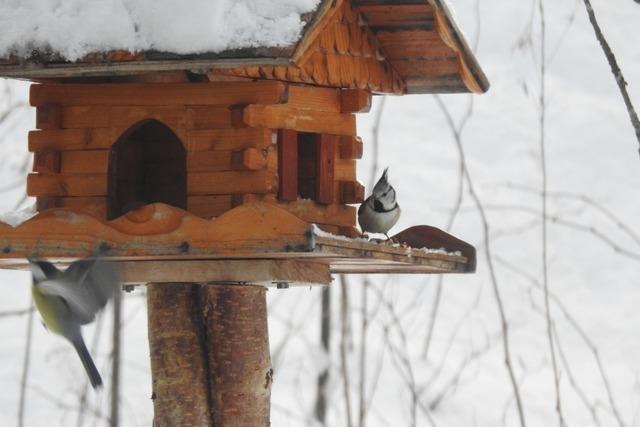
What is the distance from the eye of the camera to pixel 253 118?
3.23m

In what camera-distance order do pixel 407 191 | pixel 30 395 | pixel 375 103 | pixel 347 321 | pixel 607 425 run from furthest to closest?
pixel 375 103 < pixel 407 191 < pixel 607 425 < pixel 30 395 < pixel 347 321

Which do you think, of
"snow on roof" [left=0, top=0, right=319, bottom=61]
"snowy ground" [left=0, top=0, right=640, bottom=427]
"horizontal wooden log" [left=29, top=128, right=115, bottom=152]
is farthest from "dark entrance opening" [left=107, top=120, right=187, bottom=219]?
"snowy ground" [left=0, top=0, right=640, bottom=427]

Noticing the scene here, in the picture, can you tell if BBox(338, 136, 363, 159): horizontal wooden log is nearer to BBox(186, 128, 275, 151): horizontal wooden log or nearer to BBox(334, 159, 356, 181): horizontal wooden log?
BBox(334, 159, 356, 181): horizontal wooden log

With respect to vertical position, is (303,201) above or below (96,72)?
below

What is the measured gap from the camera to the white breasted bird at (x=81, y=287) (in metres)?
2.97

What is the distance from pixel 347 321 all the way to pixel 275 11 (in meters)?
2.18

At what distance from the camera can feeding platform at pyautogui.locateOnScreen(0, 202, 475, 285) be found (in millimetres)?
2895

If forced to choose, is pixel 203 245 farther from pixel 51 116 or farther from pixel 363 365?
pixel 363 365

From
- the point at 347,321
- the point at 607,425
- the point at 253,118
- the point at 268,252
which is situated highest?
the point at 253,118

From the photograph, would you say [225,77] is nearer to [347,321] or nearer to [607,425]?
[347,321]

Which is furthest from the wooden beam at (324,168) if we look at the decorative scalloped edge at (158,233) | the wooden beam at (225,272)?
the decorative scalloped edge at (158,233)

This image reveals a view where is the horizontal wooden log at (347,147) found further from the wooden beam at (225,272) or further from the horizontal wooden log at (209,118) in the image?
the horizontal wooden log at (209,118)

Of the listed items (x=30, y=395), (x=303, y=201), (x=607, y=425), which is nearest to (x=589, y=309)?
(x=607, y=425)

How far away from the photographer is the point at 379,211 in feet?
11.9
